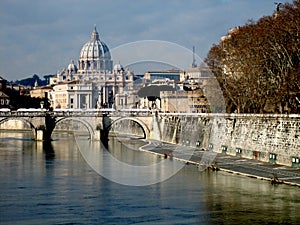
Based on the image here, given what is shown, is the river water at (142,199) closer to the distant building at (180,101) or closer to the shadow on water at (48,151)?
the shadow on water at (48,151)

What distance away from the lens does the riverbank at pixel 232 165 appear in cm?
4094

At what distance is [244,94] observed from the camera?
57.2m

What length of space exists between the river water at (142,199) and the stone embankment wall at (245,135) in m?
4.80

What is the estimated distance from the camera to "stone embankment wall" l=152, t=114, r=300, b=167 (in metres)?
46.6

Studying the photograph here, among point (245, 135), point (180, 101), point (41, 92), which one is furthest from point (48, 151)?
point (41, 92)

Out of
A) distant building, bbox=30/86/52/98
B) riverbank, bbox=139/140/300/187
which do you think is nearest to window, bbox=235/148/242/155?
riverbank, bbox=139/140/300/187

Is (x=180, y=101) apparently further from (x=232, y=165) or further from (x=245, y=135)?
(x=232, y=165)

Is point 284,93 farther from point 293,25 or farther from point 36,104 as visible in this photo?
point 36,104

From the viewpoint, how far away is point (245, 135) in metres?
54.7

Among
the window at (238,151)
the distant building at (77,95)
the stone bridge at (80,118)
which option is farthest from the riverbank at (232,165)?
the distant building at (77,95)

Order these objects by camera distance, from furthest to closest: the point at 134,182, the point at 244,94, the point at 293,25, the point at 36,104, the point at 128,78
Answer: the point at 128,78 < the point at 36,104 < the point at 244,94 < the point at 293,25 < the point at 134,182

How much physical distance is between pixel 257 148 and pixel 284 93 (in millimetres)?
4863

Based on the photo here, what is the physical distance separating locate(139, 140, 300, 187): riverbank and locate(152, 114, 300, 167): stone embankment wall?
77 centimetres

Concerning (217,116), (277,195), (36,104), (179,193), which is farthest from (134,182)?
(36,104)
